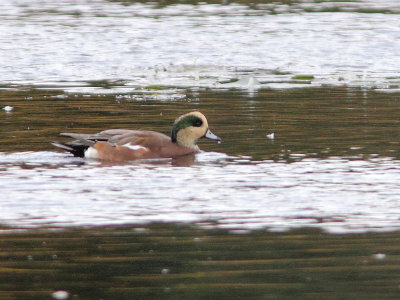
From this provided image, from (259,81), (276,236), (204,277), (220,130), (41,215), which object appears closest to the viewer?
(204,277)

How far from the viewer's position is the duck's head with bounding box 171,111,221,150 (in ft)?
40.7

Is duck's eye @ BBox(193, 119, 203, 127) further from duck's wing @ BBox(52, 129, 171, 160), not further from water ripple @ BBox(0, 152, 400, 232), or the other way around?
water ripple @ BBox(0, 152, 400, 232)

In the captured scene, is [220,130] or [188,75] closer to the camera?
[220,130]

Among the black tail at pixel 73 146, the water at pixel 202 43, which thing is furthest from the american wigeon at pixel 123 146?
the water at pixel 202 43

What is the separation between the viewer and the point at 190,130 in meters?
12.5

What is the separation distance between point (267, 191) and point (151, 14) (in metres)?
21.0

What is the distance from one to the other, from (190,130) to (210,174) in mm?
1862

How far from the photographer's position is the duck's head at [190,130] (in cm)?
1241

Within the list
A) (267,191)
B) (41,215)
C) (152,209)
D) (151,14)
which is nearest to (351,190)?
(267,191)

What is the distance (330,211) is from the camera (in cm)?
875

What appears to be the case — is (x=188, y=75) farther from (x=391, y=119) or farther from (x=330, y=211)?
(x=330, y=211)

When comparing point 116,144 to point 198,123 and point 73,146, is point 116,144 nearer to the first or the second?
point 73,146

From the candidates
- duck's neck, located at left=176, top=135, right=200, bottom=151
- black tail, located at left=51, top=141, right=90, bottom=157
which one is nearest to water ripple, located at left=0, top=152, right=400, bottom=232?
black tail, located at left=51, top=141, right=90, bottom=157

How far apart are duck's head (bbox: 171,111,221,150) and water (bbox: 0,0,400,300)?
260 mm
